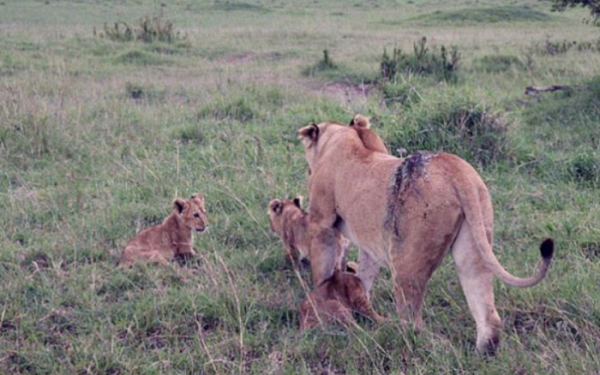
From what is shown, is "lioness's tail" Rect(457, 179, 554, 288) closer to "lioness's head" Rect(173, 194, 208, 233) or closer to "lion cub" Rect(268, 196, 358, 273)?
"lion cub" Rect(268, 196, 358, 273)

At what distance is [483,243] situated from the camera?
335 cm

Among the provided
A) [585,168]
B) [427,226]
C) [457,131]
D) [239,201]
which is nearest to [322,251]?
[427,226]

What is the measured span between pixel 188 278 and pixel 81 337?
89 cm

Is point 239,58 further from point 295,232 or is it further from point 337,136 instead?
point 337,136

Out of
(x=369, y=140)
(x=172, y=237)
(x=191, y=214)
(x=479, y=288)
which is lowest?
(x=172, y=237)

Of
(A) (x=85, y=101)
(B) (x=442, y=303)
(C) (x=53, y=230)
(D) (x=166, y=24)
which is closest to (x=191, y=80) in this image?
(A) (x=85, y=101)

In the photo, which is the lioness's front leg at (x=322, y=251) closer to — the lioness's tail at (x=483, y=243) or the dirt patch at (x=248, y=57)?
the lioness's tail at (x=483, y=243)

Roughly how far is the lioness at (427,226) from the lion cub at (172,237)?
1543 millimetres

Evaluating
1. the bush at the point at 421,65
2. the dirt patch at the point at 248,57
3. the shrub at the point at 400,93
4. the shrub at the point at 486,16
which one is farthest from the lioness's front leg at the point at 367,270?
the shrub at the point at 486,16

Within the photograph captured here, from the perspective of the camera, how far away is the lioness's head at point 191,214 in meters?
5.31

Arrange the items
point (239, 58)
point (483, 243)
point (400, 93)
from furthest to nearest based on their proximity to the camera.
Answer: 1. point (239, 58)
2. point (400, 93)
3. point (483, 243)

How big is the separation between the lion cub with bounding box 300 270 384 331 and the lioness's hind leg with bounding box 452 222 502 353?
56cm

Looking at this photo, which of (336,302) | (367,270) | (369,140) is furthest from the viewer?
(369,140)

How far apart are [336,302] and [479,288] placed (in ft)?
2.58
